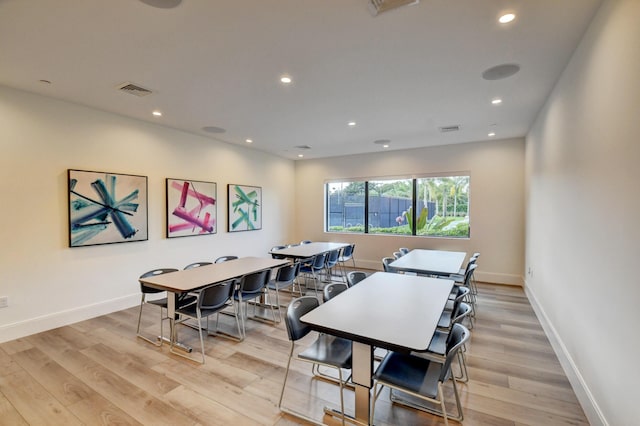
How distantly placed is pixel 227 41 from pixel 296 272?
3118 millimetres

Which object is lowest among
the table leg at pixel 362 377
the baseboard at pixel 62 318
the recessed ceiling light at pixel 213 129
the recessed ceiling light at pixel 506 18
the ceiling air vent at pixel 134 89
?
the baseboard at pixel 62 318

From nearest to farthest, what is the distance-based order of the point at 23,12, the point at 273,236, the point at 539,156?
the point at 23,12
the point at 539,156
the point at 273,236

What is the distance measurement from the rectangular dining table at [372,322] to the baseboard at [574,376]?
1152 millimetres

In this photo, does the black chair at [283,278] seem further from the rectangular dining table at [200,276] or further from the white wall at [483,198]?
the white wall at [483,198]

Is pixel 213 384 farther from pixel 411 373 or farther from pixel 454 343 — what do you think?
pixel 454 343

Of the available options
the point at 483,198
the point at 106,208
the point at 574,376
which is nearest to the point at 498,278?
the point at 483,198

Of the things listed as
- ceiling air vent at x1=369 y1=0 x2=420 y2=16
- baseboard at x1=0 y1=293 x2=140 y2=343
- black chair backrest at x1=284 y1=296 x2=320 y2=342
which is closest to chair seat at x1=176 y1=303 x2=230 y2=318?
black chair backrest at x1=284 y1=296 x2=320 y2=342

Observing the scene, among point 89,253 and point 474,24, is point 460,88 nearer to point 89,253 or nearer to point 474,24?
point 474,24

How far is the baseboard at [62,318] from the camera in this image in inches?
134

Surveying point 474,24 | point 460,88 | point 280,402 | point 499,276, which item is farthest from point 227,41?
point 499,276

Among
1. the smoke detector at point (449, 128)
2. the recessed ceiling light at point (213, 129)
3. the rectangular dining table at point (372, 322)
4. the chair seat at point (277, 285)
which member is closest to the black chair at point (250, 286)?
the chair seat at point (277, 285)

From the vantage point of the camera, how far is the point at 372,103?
3.90 meters

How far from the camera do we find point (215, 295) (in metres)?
3.12

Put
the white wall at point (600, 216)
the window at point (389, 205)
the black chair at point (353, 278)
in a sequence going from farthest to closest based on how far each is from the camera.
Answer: the window at point (389, 205), the black chair at point (353, 278), the white wall at point (600, 216)
